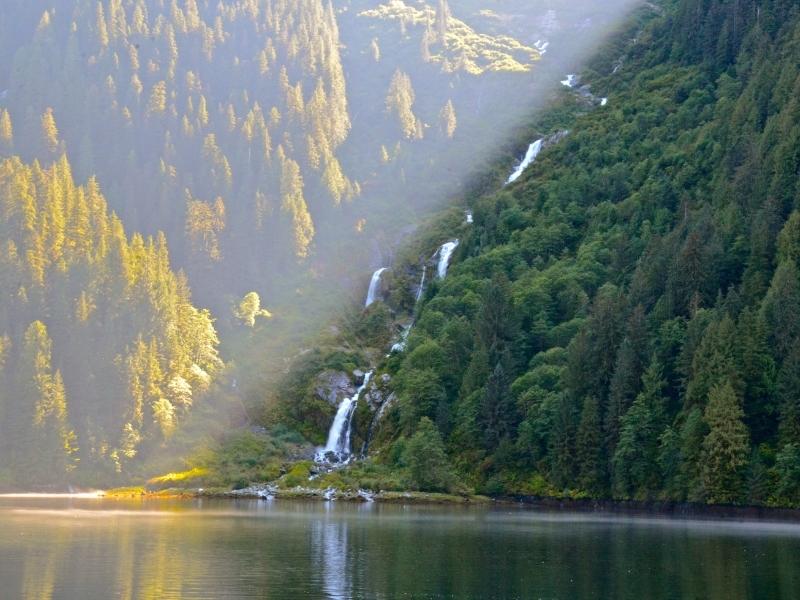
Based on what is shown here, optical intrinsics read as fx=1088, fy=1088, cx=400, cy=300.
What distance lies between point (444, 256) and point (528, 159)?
35286 mm

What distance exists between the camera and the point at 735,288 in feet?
364

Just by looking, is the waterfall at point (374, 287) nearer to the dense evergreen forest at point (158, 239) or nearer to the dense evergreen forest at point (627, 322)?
the dense evergreen forest at point (627, 322)

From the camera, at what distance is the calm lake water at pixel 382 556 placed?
45875 millimetres

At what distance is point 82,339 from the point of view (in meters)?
130

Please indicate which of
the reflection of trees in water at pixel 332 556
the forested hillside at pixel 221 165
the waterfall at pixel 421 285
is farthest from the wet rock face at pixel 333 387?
the reflection of trees in water at pixel 332 556

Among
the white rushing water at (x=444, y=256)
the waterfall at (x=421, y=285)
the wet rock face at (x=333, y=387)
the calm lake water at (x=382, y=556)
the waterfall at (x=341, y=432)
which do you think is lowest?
the calm lake water at (x=382, y=556)

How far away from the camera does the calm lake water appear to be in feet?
151

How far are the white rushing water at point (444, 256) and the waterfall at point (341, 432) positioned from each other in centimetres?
2832

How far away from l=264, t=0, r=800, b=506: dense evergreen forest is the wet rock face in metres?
1.43

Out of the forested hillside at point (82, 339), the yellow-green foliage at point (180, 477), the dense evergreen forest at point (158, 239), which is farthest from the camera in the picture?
the dense evergreen forest at point (158, 239)

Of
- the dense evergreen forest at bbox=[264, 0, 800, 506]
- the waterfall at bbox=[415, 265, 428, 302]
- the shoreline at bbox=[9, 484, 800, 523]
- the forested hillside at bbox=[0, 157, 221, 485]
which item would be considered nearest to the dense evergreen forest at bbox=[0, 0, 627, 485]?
the forested hillside at bbox=[0, 157, 221, 485]

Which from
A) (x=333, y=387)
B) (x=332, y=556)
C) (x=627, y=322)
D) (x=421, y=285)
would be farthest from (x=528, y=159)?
→ (x=332, y=556)

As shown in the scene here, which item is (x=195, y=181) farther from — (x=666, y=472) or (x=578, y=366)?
(x=666, y=472)

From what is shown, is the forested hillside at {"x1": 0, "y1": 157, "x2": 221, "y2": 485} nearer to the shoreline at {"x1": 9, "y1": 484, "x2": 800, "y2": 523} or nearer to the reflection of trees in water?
the shoreline at {"x1": 9, "y1": 484, "x2": 800, "y2": 523}
